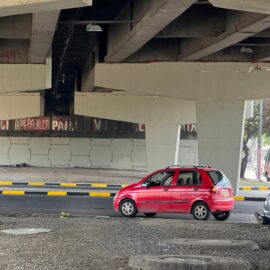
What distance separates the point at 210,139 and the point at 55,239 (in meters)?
15.8

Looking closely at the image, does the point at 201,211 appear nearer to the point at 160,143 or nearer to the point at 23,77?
the point at 23,77

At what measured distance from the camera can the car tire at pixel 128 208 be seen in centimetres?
1920

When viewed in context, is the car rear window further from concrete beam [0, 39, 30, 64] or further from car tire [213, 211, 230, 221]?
concrete beam [0, 39, 30, 64]

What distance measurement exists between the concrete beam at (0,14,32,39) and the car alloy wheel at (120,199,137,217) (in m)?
6.19

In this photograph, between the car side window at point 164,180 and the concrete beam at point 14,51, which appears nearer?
the car side window at point 164,180

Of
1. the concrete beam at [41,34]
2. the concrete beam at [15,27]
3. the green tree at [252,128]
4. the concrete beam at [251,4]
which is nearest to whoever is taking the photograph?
the concrete beam at [251,4]

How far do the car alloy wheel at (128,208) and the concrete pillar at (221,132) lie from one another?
936 cm

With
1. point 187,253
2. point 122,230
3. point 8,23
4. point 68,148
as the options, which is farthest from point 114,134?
point 187,253

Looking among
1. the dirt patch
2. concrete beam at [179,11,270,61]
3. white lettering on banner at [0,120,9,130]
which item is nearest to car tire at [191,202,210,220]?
the dirt patch

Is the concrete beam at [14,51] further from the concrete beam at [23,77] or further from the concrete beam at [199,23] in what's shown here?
the concrete beam at [199,23]

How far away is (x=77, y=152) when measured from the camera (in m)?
60.0

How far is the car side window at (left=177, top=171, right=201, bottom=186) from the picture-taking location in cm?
1888

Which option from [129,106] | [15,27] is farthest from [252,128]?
[15,27]

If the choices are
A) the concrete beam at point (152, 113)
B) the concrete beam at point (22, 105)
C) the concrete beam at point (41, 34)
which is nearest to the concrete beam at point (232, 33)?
the concrete beam at point (41, 34)
